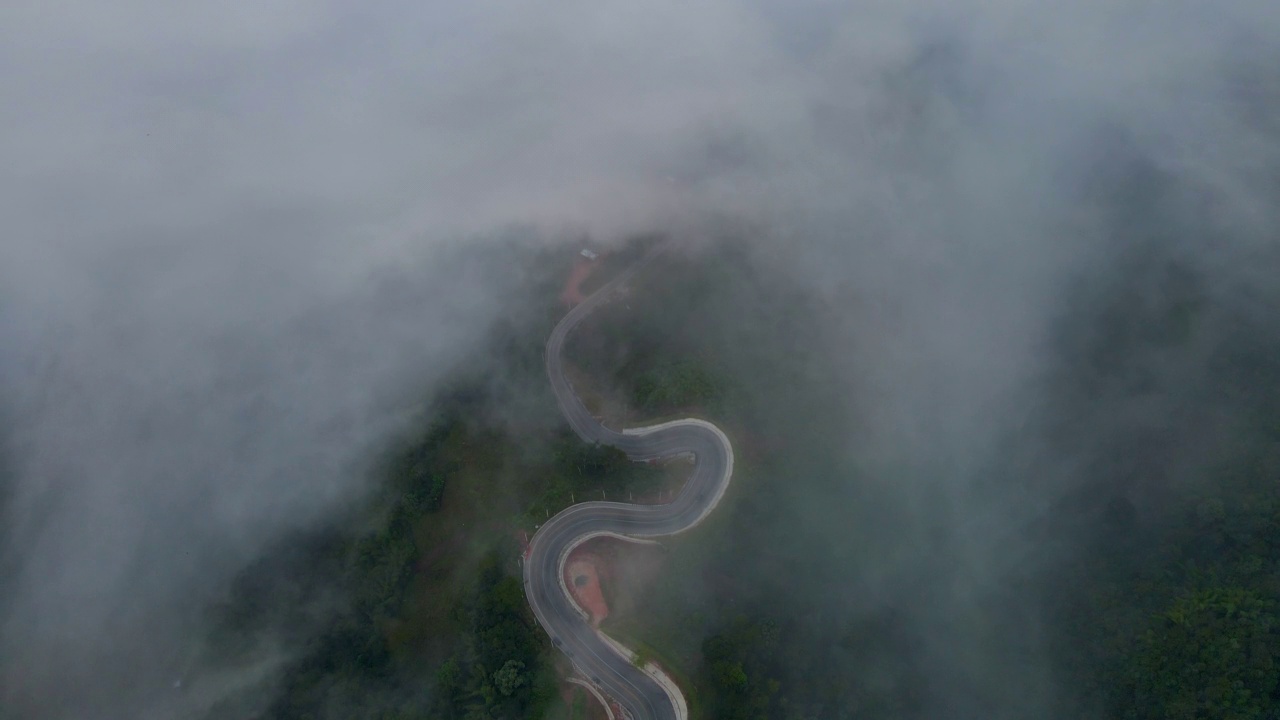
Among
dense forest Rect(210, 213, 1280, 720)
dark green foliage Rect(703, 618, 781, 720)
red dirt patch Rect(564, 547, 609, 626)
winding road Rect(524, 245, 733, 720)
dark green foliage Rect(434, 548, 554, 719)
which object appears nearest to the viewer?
dark green foliage Rect(703, 618, 781, 720)

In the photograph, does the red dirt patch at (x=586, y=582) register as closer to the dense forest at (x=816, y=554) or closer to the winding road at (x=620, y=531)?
the winding road at (x=620, y=531)

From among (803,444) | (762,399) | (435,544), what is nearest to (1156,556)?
(803,444)

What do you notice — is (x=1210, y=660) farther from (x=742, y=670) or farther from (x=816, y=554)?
(x=742, y=670)

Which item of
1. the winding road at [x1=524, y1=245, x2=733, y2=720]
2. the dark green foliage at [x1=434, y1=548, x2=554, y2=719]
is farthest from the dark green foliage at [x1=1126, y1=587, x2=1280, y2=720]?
the dark green foliage at [x1=434, y1=548, x2=554, y2=719]

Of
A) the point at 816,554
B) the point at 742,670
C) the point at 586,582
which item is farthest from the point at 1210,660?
the point at 586,582

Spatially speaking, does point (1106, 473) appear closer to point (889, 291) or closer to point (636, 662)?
point (889, 291)

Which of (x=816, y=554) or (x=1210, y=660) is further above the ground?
(x=1210, y=660)

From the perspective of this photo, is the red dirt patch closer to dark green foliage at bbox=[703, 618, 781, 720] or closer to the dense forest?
the dense forest

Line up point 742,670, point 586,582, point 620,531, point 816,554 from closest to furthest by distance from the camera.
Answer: point 742,670, point 586,582, point 816,554, point 620,531
